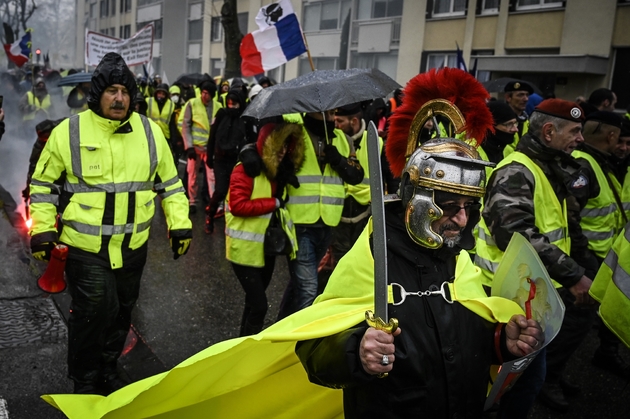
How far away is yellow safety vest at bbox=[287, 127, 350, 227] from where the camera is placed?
5020mm

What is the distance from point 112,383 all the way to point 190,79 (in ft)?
55.2

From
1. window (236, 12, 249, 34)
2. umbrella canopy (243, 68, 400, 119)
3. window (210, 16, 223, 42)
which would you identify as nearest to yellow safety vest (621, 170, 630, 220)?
umbrella canopy (243, 68, 400, 119)

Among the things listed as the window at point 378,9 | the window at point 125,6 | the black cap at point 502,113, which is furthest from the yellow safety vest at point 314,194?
the window at point 125,6

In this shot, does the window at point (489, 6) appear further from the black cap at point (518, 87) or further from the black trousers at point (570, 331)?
the black trousers at point (570, 331)

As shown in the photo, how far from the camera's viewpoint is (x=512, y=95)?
7.64 meters

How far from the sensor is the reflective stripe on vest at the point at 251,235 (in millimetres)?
4652

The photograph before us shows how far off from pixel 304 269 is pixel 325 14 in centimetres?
2576

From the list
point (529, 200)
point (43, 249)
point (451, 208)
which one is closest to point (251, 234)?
point (43, 249)

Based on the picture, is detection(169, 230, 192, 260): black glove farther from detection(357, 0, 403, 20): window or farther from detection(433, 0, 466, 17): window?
detection(357, 0, 403, 20): window

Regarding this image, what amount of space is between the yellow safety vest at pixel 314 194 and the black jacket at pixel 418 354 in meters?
2.65

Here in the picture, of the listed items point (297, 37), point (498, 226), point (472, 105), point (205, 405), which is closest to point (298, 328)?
point (205, 405)

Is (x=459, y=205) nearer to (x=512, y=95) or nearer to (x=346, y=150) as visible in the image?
(x=346, y=150)

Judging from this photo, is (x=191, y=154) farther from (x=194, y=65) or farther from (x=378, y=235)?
(x=194, y=65)

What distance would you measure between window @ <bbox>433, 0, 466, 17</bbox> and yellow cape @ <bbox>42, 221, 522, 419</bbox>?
807 inches
